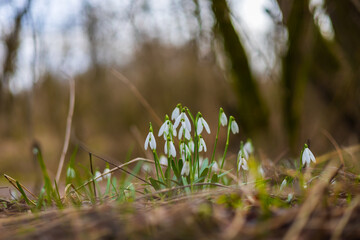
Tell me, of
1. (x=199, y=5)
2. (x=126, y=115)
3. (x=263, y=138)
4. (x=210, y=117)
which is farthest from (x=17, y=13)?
(x=126, y=115)

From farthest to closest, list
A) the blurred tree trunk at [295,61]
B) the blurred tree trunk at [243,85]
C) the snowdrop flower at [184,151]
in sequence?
the blurred tree trunk at [243,85] → the blurred tree trunk at [295,61] → the snowdrop flower at [184,151]

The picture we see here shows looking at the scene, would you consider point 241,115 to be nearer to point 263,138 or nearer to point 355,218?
point 263,138

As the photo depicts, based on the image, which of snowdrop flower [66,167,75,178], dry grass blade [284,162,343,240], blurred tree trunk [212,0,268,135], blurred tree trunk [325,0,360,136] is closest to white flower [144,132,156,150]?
snowdrop flower [66,167,75,178]

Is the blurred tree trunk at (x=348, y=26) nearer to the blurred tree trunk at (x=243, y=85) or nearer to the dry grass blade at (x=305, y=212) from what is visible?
the blurred tree trunk at (x=243, y=85)

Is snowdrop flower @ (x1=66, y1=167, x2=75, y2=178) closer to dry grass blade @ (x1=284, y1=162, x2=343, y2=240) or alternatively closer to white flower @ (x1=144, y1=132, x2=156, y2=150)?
white flower @ (x1=144, y1=132, x2=156, y2=150)

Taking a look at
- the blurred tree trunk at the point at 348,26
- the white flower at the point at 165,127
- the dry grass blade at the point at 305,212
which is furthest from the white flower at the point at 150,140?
the blurred tree trunk at the point at 348,26

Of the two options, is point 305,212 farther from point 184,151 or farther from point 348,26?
point 348,26
